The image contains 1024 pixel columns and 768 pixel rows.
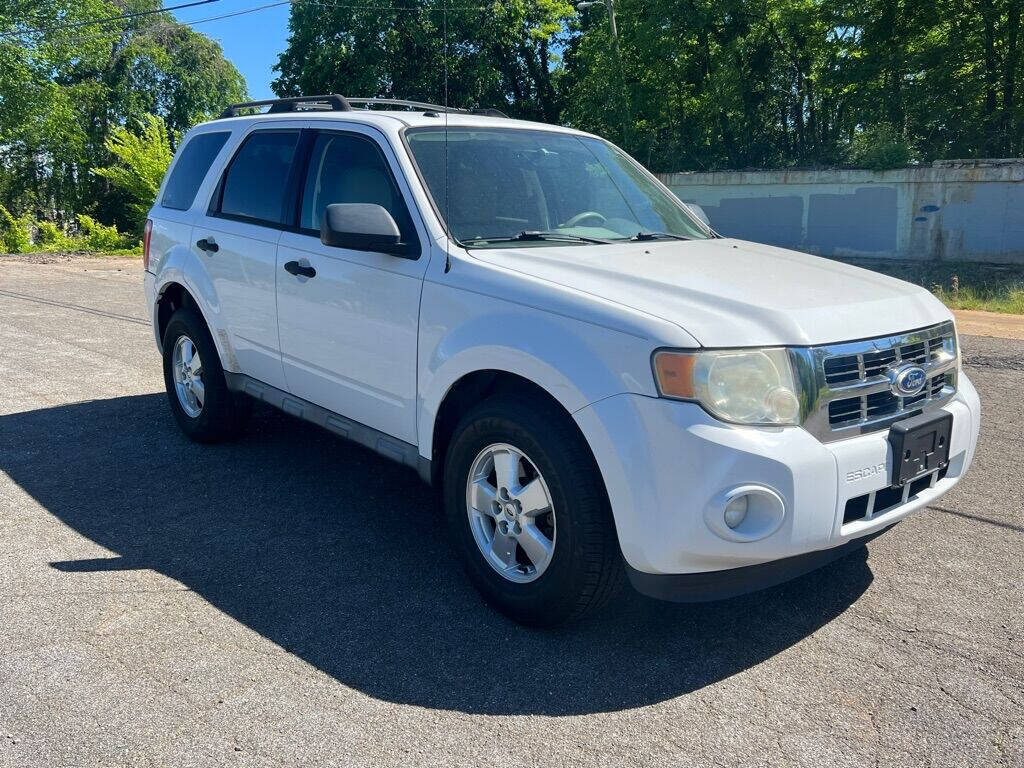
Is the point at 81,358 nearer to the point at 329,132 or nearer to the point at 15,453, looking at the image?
the point at 15,453

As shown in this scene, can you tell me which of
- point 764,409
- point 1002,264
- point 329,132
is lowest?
point 1002,264

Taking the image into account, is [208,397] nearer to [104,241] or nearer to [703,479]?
[703,479]

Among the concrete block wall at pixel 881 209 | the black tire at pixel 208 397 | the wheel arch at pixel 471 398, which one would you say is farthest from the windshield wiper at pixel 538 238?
the concrete block wall at pixel 881 209

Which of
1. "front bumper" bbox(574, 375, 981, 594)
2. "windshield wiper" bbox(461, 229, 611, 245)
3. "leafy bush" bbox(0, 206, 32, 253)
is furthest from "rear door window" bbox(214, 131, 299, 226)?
"leafy bush" bbox(0, 206, 32, 253)

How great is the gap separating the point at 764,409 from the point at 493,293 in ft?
3.68

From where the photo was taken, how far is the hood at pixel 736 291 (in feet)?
10.3

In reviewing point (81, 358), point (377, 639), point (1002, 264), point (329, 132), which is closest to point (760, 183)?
point (1002, 264)

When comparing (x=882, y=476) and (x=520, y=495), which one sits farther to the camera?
(x=520, y=495)

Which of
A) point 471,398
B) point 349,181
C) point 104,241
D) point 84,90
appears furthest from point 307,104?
point 84,90

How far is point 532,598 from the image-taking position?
3.46 meters

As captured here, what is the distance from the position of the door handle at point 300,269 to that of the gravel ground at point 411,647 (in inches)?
48.0

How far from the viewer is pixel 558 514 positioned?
330cm

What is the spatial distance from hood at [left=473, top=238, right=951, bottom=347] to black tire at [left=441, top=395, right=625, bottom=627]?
0.51 m

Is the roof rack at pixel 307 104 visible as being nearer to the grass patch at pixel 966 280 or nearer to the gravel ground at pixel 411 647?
the gravel ground at pixel 411 647
